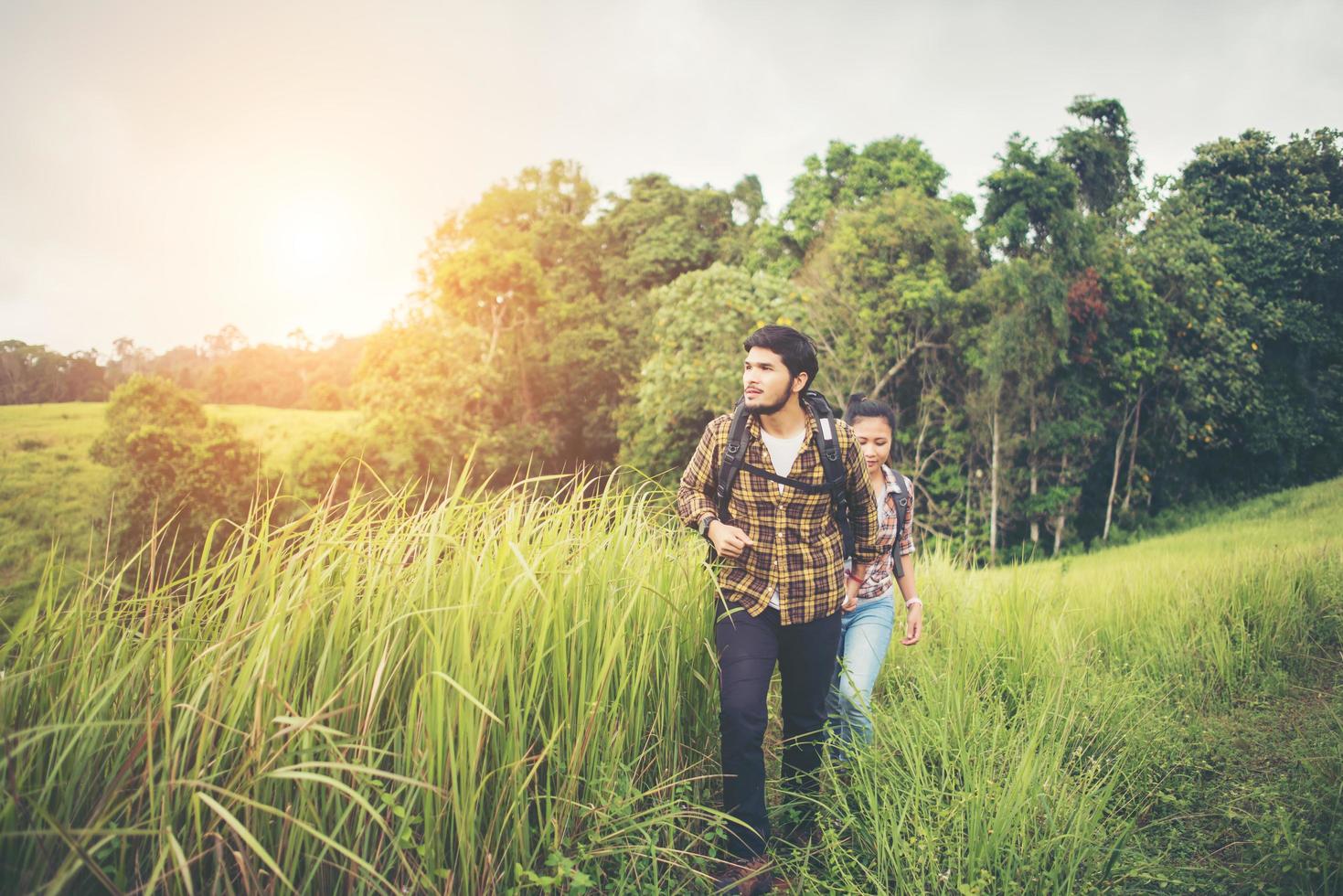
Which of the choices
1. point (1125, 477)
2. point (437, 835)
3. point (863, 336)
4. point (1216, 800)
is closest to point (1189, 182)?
point (1125, 477)

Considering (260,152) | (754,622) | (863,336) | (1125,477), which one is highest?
(260,152)

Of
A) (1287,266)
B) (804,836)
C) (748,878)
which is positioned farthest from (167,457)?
(1287,266)

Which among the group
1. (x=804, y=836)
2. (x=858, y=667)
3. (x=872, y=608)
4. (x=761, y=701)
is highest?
(x=872, y=608)

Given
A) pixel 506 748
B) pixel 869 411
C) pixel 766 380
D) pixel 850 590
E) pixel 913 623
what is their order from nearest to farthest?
pixel 506 748
pixel 766 380
pixel 850 590
pixel 913 623
pixel 869 411

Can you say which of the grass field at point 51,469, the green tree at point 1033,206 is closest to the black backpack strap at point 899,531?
the green tree at point 1033,206

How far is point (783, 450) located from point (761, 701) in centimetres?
91

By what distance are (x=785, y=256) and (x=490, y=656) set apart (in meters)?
20.0

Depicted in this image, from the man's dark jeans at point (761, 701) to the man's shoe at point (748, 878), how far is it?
45 millimetres

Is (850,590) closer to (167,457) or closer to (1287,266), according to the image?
(1287,266)

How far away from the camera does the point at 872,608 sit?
10.0 feet

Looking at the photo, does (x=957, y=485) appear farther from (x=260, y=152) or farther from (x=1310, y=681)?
(x=260, y=152)

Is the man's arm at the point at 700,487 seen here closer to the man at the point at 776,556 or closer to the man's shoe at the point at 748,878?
the man at the point at 776,556

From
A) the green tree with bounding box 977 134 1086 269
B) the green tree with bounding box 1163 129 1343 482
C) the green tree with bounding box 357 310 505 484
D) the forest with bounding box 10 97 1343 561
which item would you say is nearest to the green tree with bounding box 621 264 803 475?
the forest with bounding box 10 97 1343 561

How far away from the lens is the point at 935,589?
15.6 feet
